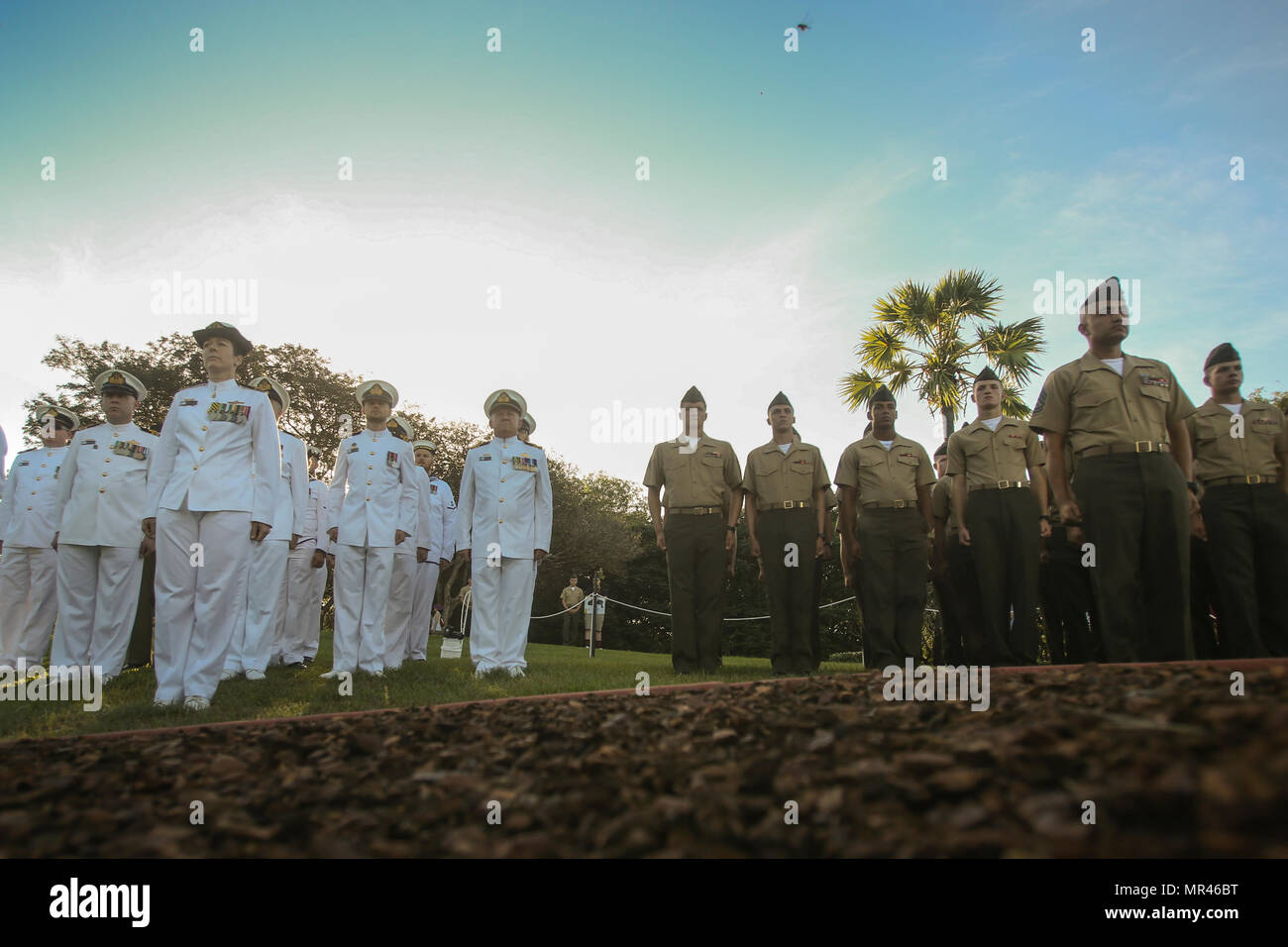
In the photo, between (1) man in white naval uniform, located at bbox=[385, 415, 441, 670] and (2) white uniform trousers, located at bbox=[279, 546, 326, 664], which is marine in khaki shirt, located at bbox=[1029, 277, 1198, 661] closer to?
(1) man in white naval uniform, located at bbox=[385, 415, 441, 670]

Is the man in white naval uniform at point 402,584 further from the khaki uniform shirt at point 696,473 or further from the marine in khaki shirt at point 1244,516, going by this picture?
the marine in khaki shirt at point 1244,516

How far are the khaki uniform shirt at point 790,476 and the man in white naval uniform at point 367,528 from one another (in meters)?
3.35

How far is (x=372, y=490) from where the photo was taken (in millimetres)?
6641

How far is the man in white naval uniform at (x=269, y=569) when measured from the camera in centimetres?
664

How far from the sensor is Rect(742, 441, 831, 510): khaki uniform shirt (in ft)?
21.0

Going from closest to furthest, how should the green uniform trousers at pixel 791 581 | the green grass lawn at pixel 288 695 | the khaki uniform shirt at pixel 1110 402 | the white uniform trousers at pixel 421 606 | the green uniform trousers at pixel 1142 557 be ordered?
the green grass lawn at pixel 288 695 < the green uniform trousers at pixel 1142 557 < the khaki uniform shirt at pixel 1110 402 < the green uniform trousers at pixel 791 581 < the white uniform trousers at pixel 421 606

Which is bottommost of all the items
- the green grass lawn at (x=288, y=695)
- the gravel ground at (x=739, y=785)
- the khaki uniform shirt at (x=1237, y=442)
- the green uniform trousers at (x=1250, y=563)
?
the green grass lawn at (x=288, y=695)

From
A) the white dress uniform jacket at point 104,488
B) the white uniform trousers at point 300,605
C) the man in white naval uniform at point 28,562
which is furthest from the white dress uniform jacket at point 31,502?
the white uniform trousers at point 300,605

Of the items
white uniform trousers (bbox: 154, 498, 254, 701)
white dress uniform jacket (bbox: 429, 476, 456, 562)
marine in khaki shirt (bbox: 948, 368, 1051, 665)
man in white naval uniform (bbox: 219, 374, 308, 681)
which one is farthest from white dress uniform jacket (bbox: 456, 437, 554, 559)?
marine in khaki shirt (bbox: 948, 368, 1051, 665)
